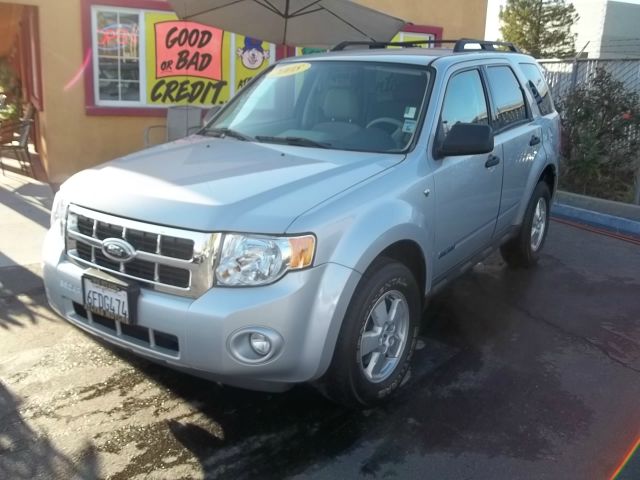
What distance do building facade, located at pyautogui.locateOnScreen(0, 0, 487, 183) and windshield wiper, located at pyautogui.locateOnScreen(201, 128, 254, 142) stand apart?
5239mm

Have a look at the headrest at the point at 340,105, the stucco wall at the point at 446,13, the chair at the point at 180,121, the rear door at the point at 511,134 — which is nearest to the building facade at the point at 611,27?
the stucco wall at the point at 446,13

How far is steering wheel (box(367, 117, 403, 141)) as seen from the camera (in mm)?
3954

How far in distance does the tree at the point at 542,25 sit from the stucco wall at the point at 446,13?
84.8 ft

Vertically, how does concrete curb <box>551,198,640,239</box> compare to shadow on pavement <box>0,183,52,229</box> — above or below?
above

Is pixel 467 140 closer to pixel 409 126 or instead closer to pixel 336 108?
pixel 409 126

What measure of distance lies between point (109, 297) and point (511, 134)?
3345 mm

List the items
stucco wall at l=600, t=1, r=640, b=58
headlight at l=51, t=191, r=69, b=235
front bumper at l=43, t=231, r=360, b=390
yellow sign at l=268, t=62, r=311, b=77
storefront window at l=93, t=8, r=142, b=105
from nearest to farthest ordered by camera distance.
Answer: front bumper at l=43, t=231, r=360, b=390
headlight at l=51, t=191, r=69, b=235
yellow sign at l=268, t=62, r=311, b=77
storefront window at l=93, t=8, r=142, b=105
stucco wall at l=600, t=1, r=640, b=58

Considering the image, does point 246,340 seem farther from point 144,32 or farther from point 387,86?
point 144,32

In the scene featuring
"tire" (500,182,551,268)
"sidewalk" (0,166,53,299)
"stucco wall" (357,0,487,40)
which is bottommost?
"sidewalk" (0,166,53,299)

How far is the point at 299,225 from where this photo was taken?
2.89m

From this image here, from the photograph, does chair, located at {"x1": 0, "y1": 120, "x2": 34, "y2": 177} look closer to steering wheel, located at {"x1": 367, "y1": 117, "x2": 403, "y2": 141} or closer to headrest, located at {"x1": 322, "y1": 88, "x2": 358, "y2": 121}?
headrest, located at {"x1": 322, "y1": 88, "x2": 358, "y2": 121}

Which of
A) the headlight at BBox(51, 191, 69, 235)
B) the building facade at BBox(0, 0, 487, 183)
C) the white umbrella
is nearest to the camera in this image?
the headlight at BBox(51, 191, 69, 235)

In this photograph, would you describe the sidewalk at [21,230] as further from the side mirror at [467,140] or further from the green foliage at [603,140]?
the green foliage at [603,140]

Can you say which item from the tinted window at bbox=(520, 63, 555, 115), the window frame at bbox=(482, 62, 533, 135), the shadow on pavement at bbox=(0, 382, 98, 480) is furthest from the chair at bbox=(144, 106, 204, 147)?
the shadow on pavement at bbox=(0, 382, 98, 480)
